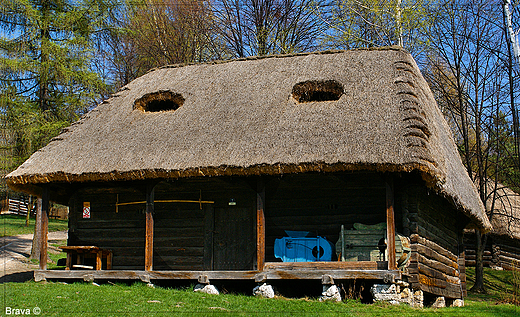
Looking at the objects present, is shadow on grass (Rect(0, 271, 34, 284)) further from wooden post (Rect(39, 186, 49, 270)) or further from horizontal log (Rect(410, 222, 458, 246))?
horizontal log (Rect(410, 222, 458, 246))

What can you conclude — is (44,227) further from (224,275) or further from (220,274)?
(224,275)

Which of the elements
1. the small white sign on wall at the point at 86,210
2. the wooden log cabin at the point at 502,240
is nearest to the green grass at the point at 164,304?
the small white sign on wall at the point at 86,210

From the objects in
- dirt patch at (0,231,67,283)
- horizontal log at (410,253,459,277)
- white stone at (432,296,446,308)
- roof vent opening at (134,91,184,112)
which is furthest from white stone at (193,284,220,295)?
dirt patch at (0,231,67,283)

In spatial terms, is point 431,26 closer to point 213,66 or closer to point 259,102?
point 213,66

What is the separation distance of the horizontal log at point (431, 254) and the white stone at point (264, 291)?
3.27 m

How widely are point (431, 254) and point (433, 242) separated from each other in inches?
21.4

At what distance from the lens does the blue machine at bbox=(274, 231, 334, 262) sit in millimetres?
13773

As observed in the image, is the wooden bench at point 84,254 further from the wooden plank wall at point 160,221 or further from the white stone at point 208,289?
the white stone at point 208,289

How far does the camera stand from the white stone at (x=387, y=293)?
12.0 meters

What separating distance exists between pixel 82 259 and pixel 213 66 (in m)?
7.25

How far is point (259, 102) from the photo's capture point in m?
15.1

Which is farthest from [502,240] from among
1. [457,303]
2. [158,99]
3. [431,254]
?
[158,99]

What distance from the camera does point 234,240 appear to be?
1488cm

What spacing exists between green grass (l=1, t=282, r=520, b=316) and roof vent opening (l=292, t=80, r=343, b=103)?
553 centimetres
